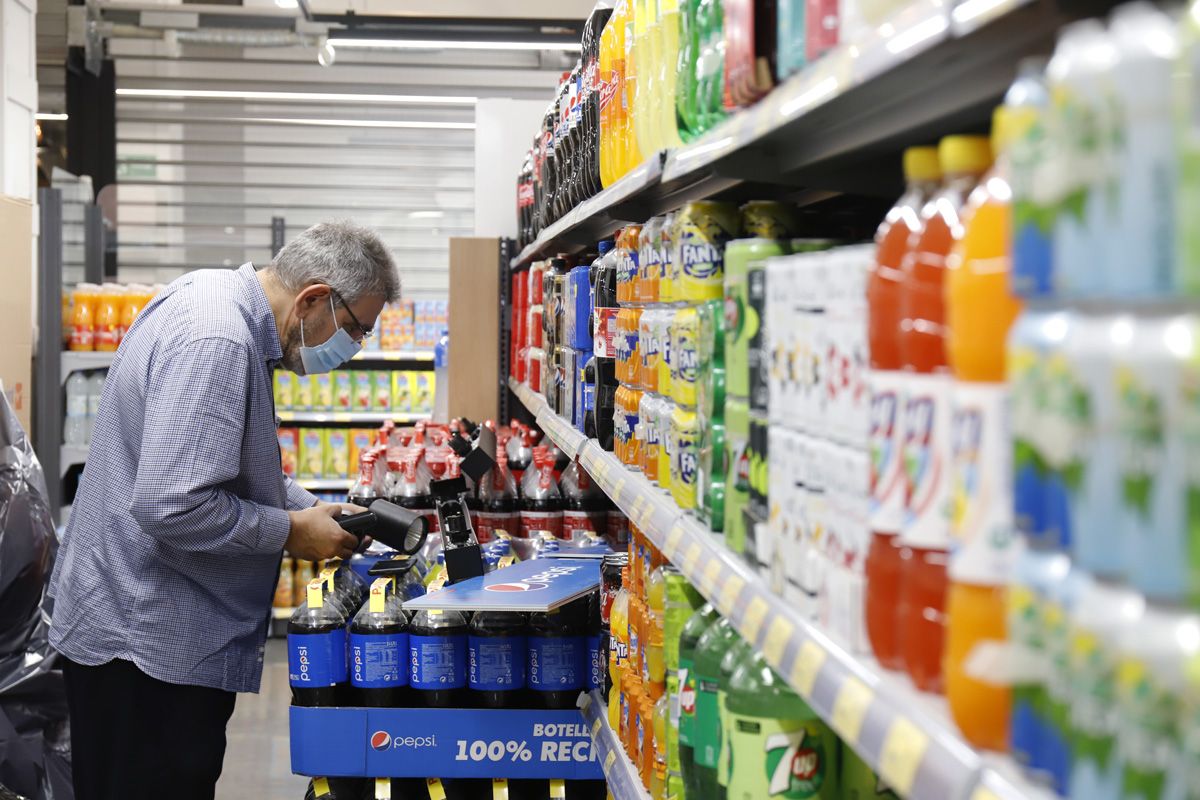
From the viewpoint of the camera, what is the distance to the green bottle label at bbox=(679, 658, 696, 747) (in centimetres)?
166

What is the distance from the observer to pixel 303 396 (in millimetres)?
8344

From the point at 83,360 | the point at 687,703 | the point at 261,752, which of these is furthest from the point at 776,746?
the point at 83,360

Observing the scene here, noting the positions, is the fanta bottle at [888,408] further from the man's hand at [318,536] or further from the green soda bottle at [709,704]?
the man's hand at [318,536]

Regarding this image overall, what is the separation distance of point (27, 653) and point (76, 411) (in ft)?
11.6

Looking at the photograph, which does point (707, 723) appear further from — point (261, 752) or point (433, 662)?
point (261, 752)

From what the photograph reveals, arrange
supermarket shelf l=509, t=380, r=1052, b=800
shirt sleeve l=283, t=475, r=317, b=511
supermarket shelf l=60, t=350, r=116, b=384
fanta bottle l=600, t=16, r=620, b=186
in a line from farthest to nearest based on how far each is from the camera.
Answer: supermarket shelf l=60, t=350, r=116, b=384, shirt sleeve l=283, t=475, r=317, b=511, fanta bottle l=600, t=16, r=620, b=186, supermarket shelf l=509, t=380, r=1052, b=800

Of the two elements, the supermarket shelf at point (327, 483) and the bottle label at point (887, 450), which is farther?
the supermarket shelf at point (327, 483)

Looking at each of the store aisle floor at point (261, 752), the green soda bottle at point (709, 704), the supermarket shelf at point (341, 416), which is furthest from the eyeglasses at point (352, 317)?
the supermarket shelf at point (341, 416)

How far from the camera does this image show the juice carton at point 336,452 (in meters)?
8.38

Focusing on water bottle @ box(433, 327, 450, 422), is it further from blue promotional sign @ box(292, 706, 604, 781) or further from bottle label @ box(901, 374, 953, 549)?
bottle label @ box(901, 374, 953, 549)

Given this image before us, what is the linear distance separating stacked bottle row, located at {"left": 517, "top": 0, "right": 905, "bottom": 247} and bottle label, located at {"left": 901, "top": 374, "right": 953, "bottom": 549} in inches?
11.8

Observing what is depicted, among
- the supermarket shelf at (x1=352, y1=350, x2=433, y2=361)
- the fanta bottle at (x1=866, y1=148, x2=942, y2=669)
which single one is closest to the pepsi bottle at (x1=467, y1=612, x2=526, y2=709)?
the fanta bottle at (x1=866, y1=148, x2=942, y2=669)

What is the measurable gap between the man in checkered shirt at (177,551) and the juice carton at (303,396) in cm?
535

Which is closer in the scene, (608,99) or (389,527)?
(608,99)
